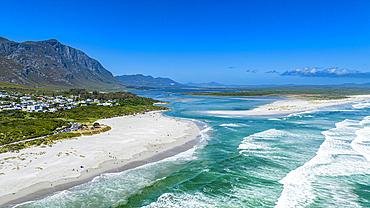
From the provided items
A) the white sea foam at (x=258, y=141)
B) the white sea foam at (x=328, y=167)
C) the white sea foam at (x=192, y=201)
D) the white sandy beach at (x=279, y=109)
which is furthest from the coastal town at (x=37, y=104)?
the white sea foam at (x=328, y=167)

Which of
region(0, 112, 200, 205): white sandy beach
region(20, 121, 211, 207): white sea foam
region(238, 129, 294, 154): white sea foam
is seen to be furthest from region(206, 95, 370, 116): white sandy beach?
region(20, 121, 211, 207): white sea foam

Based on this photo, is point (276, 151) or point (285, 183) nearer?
point (285, 183)

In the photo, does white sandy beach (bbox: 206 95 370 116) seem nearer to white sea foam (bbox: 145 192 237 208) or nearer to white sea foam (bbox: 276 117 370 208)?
white sea foam (bbox: 276 117 370 208)

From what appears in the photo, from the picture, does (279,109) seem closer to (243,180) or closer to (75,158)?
(243,180)

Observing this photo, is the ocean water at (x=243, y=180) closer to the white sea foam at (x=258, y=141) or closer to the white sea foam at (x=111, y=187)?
the white sea foam at (x=111, y=187)

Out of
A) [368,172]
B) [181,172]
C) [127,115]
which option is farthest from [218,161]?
[127,115]

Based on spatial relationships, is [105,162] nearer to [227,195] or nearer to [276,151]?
[227,195]

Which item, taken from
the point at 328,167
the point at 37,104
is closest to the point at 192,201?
the point at 328,167

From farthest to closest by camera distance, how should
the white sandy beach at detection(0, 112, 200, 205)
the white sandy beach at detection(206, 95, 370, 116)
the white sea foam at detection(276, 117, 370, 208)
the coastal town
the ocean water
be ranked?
the white sandy beach at detection(206, 95, 370, 116), the coastal town, the white sandy beach at detection(0, 112, 200, 205), the white sea foam at detection(276, 117, 370, 208), the ocean water
